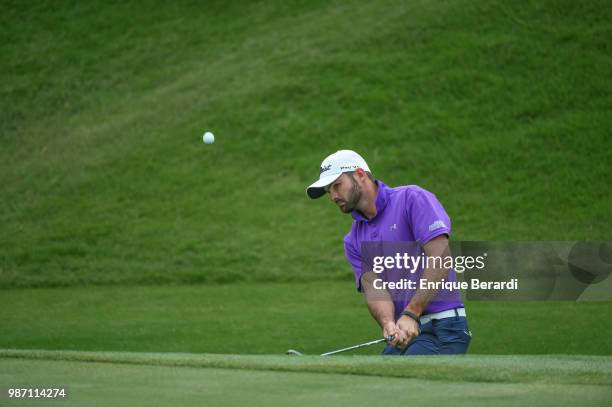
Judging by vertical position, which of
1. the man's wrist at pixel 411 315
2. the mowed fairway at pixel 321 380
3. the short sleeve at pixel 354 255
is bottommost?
the mowed fairway at pixel 321 380

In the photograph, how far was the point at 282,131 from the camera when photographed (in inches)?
842

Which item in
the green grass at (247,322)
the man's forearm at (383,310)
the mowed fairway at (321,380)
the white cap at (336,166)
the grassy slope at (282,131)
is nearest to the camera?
the mowed fairway at (321,380)

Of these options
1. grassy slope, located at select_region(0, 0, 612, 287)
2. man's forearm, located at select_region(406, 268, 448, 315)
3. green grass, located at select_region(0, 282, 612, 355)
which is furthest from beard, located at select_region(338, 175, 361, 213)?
grassy slope, located at select_region(0, 0, 612, 287)

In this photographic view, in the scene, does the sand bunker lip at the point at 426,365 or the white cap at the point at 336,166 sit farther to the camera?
the white cap at the point at 336,166

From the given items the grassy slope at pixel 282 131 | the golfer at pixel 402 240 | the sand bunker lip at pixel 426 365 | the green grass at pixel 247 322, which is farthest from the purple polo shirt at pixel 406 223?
the grassy slope at pixel 282 131

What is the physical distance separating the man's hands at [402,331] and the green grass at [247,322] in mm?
4760

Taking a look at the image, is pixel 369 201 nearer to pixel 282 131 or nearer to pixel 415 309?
pixel 415 309

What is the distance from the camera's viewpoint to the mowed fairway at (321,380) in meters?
3.50

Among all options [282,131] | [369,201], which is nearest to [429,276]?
[369,201]

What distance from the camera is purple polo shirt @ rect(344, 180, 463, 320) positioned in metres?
5.65

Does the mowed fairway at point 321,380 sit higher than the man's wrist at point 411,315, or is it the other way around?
the man's wrist at point 411,315

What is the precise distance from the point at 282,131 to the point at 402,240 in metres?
15.6

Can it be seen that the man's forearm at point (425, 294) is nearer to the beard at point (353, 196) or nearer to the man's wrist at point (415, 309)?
the man's wrist at point (415, 309)

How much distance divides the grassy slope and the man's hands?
1095 centimetres
